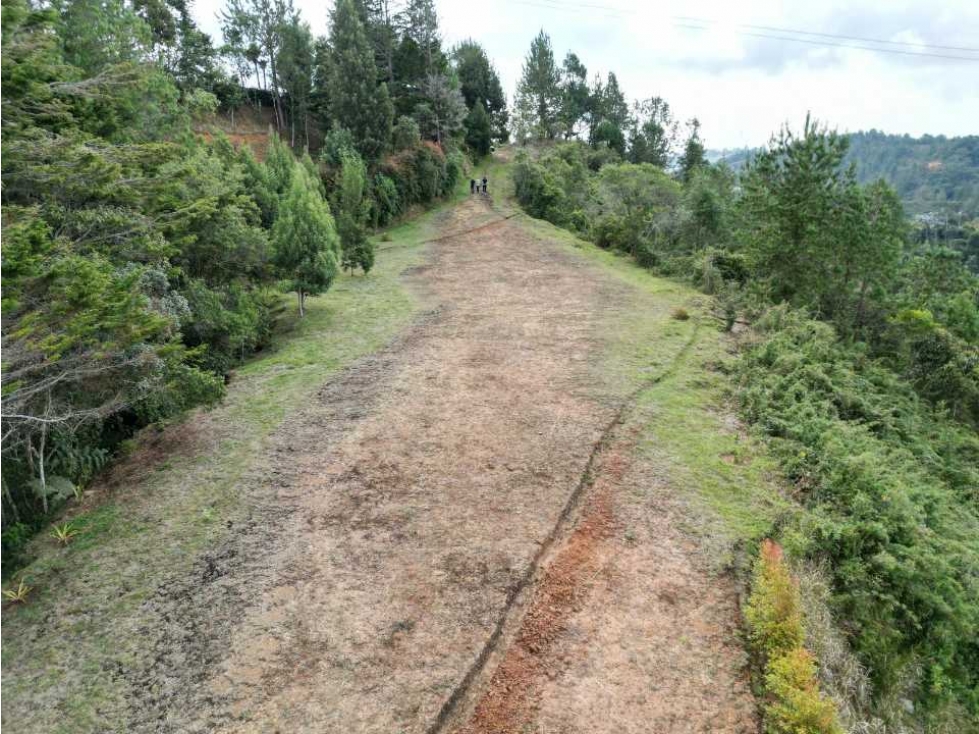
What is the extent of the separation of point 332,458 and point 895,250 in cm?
2149

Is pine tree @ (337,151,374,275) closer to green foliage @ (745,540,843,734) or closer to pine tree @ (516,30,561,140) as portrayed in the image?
green foliage @ (745,540,843,734)

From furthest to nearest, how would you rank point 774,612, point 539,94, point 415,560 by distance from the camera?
point 539,94 < point 415,560 < point 774,612

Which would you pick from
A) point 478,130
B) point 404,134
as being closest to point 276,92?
point 404,134

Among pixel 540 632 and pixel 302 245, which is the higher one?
pixel 302 245

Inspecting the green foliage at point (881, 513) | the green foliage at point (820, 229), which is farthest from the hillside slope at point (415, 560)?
the green foliage at point (820, 229)

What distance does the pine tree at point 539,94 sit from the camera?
5456cm

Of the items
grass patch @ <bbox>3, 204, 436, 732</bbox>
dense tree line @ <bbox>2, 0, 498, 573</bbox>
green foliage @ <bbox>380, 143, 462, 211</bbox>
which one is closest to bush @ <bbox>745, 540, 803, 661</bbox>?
grass patch @ <bbox>3, 204, 436, 732</bbox>

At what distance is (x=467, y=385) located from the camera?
1320 centimetres

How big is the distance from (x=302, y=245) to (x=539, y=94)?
159ft

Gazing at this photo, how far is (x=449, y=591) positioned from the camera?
757cm

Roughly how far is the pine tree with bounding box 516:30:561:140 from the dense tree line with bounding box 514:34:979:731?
16.0 meters

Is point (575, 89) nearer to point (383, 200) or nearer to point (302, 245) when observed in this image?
point (383, 200)

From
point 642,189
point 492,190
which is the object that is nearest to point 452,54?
point 492,190

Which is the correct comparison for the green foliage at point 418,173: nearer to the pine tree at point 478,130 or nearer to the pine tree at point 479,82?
the pine tree at point 478,130
